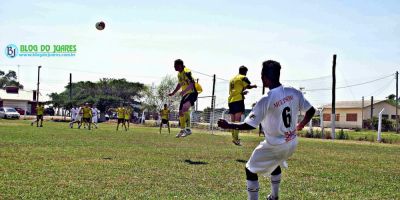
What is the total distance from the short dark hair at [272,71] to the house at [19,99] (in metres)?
101

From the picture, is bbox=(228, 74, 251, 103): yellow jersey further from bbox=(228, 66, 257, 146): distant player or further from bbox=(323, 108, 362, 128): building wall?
bbox=(323, 108, 362, 128): building wall

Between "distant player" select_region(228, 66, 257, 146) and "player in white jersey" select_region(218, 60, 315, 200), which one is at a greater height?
"distant player" select_region(228, 66, 257, 146)

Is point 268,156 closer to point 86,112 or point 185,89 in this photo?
point 185,89

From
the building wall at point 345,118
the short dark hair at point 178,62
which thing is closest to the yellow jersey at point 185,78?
the short dark hair at point 178,62

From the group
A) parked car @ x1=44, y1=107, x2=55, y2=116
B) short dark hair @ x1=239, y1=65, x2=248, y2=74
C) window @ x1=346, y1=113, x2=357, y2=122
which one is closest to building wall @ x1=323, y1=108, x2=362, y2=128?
window @ x1=346, y1=113, x2=357, y2=122

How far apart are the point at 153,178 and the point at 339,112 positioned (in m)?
87.8

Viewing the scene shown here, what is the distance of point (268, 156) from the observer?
560 cm

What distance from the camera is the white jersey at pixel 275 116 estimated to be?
548 centimetres

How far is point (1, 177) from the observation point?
7.83 meters

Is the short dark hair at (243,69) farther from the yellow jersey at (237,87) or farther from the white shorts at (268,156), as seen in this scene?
the white shorts at (268,156)

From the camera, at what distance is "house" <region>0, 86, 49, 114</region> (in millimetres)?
101713

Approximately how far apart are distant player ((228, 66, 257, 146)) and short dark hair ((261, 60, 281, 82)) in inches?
268

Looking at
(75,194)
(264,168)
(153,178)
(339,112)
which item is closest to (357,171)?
(153,178)

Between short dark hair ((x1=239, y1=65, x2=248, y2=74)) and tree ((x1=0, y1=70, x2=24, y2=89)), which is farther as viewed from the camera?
tree ((x1=0, y1=70, x2=24, y2=89))
